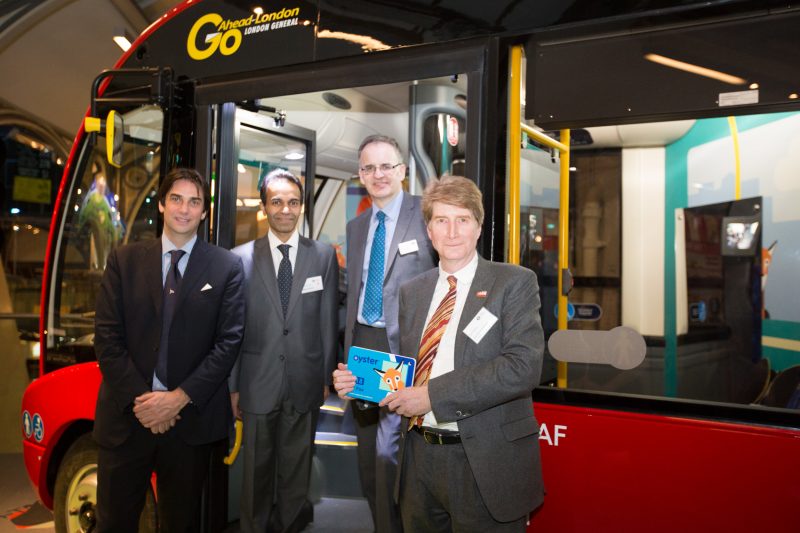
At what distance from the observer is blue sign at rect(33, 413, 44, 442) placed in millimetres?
3170

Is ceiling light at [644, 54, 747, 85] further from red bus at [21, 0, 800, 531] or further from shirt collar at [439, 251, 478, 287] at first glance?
shirt collar at [439, 251, 478, 287]

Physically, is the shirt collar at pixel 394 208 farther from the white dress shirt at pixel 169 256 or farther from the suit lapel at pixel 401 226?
the white dress shirt at pixel 169 256

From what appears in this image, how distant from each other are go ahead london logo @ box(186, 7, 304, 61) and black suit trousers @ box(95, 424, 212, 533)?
5.36 feet

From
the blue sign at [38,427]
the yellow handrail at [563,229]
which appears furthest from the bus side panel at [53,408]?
the yellow handrail at [563,229]

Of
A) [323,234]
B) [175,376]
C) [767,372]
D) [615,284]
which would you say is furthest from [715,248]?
[323,234]

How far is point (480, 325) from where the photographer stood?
5.78 feet

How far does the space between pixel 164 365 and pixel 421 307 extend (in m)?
1.20

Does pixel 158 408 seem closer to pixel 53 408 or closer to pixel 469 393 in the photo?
pixel 53 408

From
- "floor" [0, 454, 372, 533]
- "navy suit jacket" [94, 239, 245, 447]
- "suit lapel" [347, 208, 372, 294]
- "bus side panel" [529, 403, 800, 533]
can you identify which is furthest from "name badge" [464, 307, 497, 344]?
"floor" [0, 454, 372, 533]

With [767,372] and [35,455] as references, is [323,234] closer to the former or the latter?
[35,455]

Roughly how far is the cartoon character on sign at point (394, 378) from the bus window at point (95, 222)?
163 centimetres

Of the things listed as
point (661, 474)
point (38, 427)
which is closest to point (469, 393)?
point (661, 474)

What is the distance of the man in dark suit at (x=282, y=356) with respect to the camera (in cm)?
291

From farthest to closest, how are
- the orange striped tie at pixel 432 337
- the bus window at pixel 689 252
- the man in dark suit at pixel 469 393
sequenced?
the bus window at pixel 689 252
the orange striped tie at pixel 432 337
the man in dark suit at pixel 469 393
